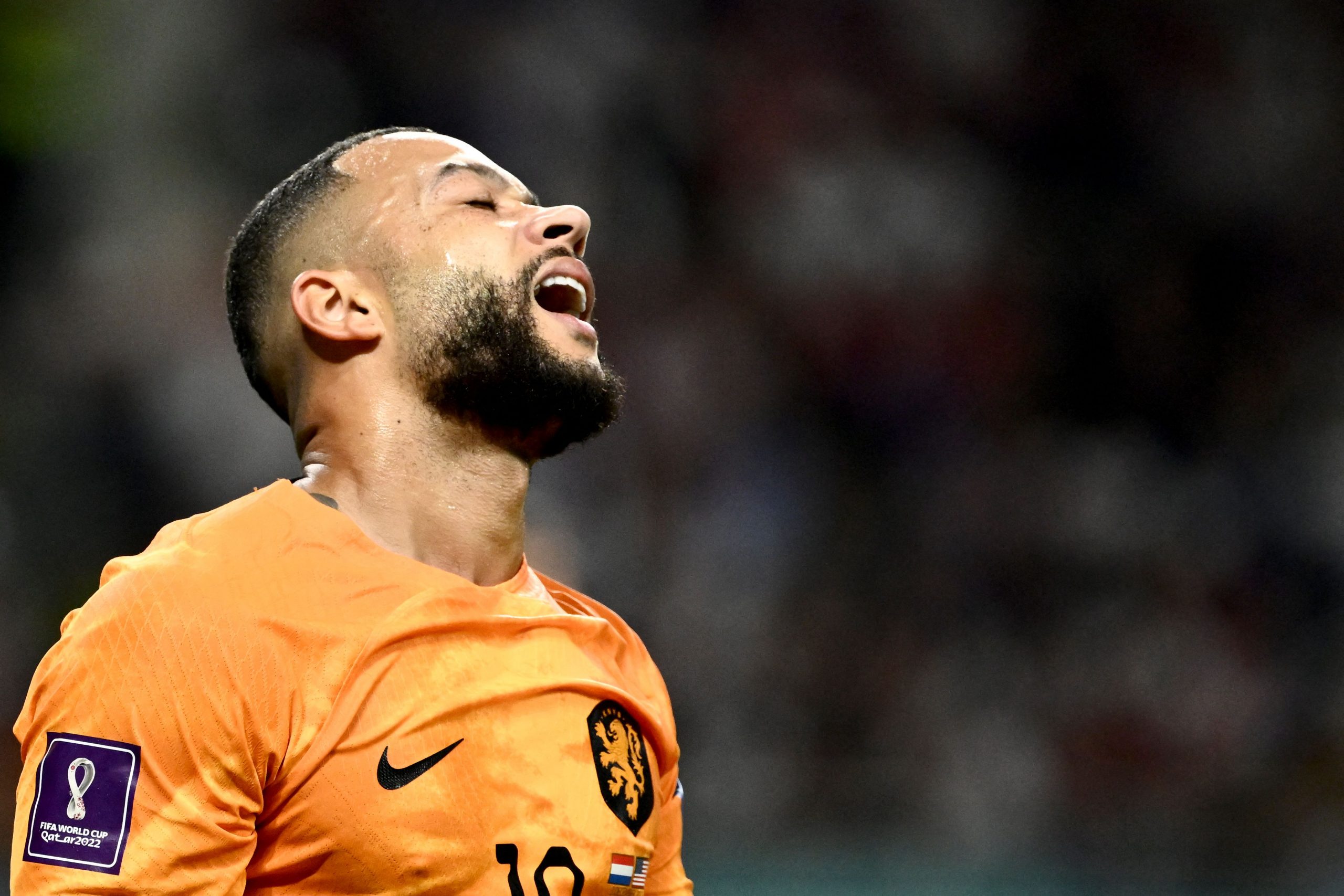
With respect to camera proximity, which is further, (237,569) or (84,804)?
(237,569)

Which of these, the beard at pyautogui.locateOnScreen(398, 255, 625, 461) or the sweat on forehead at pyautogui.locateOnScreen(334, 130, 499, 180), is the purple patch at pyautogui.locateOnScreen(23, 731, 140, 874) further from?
the sweat on forehead at pyautogui.locateOnScreen(334, 130, 499, 180)

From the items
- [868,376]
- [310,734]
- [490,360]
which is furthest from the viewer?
[868,376]

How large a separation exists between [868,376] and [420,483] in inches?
171

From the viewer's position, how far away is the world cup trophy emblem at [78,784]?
146 cm

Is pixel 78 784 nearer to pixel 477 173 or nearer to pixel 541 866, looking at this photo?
pixel 541 866

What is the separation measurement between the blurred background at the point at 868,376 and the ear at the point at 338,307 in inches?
121

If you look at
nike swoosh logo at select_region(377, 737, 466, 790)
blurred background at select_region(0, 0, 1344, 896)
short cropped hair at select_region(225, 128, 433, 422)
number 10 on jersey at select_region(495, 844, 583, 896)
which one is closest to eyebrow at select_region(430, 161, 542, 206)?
short cropped hair at select_region(225, 128, 433, 422)

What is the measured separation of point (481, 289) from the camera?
1957mm

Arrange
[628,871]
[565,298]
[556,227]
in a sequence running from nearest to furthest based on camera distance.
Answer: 1. [628,871]
2. [556,227]
3. [565,298]

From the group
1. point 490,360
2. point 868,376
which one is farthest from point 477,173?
point 868,376

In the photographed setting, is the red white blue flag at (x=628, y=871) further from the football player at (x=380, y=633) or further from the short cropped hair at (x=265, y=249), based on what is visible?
the short cropped hair at (x=265, y=249)

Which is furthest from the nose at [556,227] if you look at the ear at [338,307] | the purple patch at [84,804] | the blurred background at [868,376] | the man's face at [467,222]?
the blurred background at [868,376]

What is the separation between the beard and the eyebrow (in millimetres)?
183

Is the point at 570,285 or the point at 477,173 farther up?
the point at 477,173
